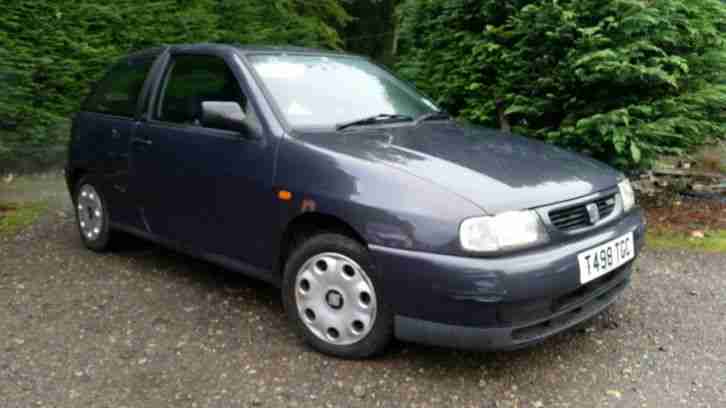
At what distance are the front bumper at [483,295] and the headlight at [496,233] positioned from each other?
0.05 metres

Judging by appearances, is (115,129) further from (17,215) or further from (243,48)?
(17,215)

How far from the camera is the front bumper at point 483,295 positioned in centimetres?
256

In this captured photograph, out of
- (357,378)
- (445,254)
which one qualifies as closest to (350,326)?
(357,378)

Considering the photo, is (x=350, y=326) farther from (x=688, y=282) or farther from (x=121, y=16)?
(x=121, y=16)

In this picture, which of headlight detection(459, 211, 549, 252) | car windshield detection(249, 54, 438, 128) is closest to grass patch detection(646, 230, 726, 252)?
car windshield detection(249, 54, 438, 128)

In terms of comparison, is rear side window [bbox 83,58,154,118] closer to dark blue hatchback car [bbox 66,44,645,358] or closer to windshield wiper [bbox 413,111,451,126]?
dark blue hatchback car [bbox 66,44,645,358]

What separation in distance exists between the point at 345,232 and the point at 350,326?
46cm

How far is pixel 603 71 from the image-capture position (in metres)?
5.44

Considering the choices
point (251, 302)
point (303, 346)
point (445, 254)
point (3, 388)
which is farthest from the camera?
point (251, 302)

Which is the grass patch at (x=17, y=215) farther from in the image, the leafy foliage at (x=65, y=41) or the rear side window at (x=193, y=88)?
the rear side window at (x=193, y=88)

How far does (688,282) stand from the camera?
430 centimetres

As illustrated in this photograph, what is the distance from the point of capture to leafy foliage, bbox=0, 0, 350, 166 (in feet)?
23.8

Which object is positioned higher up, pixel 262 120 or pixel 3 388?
pixel 262 120

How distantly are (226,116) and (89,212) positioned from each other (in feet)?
6.96
